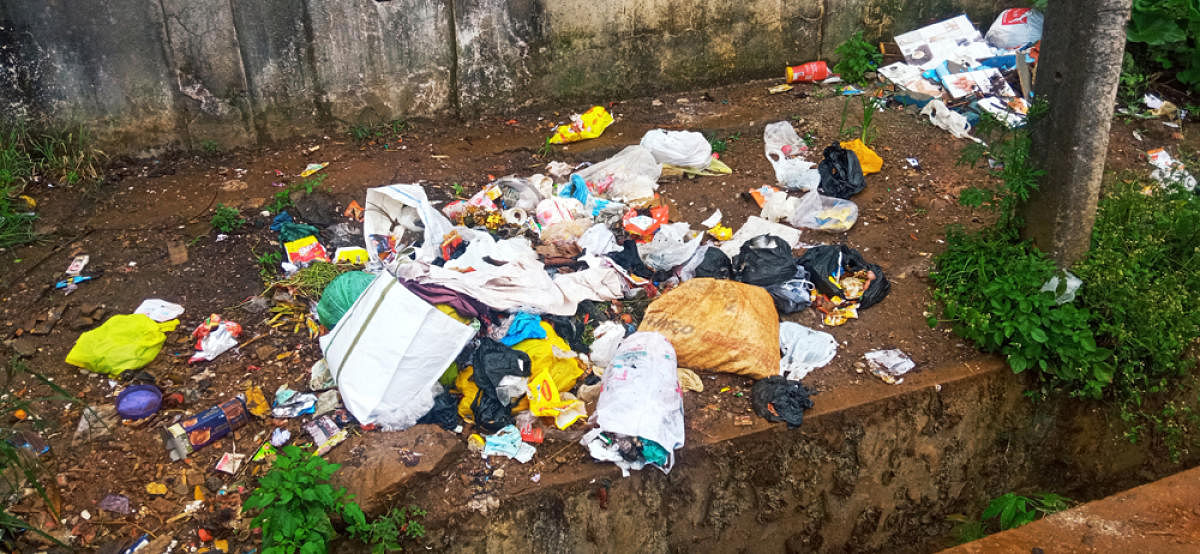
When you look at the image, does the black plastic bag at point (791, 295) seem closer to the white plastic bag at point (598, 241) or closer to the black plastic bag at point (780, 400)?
the black plastic bag at point (780, 400)

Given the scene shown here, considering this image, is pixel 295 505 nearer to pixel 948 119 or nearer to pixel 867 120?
pixel 867 120

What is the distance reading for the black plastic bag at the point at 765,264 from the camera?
4.11 m

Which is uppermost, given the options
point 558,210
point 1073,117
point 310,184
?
point 1073,117

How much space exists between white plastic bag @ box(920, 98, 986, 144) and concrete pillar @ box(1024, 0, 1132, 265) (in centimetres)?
160

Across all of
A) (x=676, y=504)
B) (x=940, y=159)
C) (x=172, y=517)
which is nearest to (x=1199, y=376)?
(x=940, y=159)

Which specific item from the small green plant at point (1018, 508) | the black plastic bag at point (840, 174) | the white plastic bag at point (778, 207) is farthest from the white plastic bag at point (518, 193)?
the small green plant at point (1018, 508)

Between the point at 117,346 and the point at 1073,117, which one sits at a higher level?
the point at 1073,117

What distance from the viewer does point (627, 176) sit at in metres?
4.91

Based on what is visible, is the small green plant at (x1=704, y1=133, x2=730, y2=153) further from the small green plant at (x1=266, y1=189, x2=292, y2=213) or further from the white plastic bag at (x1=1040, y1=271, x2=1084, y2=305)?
the small green plant at (x1=266, y1=189, x2=292, y2=213)

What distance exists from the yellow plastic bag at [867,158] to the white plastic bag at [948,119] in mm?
645

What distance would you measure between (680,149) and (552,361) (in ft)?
6.43

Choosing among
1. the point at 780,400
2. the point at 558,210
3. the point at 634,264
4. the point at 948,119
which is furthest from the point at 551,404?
the point at 948,119

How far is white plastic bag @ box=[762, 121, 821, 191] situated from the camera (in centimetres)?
493

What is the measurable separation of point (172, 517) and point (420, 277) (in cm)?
Answer: 133
